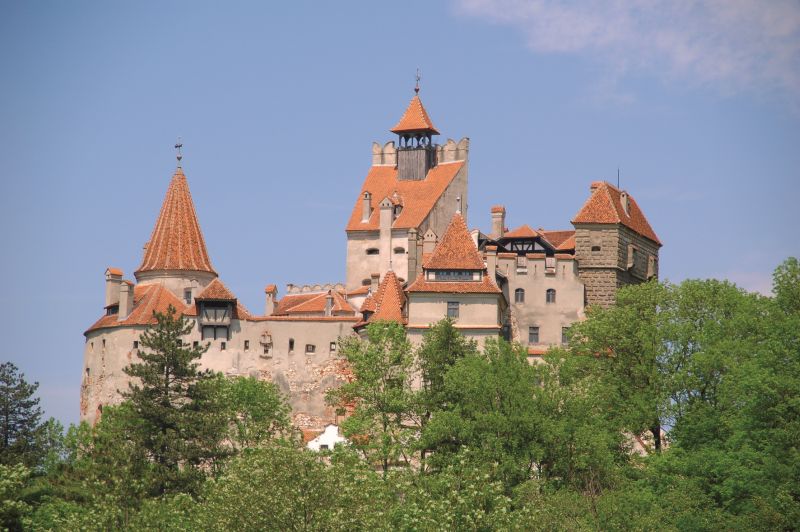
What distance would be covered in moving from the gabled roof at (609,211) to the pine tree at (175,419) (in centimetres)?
2448

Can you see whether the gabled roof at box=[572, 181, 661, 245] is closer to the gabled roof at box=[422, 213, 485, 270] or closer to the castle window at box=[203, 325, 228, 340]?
the gabled roof at box=[422, 213, 485, 270]

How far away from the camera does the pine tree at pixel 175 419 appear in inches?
3196

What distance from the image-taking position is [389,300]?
325ft

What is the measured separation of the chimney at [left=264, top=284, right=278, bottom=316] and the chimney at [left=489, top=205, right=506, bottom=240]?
13542 millimetres

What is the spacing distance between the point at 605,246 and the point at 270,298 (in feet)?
68.1

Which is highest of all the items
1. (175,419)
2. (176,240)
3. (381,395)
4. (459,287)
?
(176,240)

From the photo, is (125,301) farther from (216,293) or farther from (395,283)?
(395,283)

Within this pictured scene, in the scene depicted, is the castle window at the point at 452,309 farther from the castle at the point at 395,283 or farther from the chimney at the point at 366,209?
the chimney at the point at 366,209

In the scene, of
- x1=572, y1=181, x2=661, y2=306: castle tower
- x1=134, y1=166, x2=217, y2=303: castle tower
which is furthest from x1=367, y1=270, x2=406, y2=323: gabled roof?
x1=134, y1=166, x2=217, y2=303: castle tower

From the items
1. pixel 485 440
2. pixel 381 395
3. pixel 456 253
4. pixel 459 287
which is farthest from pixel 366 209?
pixel 485 440

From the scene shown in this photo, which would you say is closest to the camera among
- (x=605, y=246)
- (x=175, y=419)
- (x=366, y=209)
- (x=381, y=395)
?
(x=175, y=419)

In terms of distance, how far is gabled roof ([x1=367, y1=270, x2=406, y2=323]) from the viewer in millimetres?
97438

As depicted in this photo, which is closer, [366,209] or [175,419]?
[175,419]

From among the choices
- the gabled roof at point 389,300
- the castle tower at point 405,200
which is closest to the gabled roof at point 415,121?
the castle tower at point 405,200
